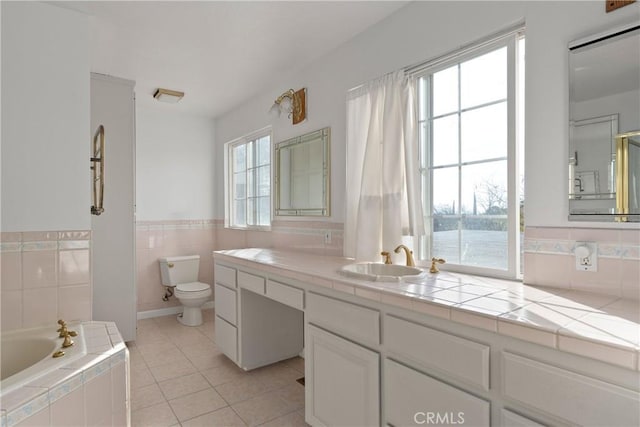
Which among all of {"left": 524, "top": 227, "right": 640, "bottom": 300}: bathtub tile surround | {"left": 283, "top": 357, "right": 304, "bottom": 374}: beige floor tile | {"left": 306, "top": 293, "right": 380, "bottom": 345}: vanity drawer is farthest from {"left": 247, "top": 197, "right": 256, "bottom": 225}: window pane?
{"left": 524, "top": 227, "right": 640, "bottom": 300}: bathtub tile surround

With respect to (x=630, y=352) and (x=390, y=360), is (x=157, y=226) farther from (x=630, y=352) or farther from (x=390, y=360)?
(x=630, y=352)

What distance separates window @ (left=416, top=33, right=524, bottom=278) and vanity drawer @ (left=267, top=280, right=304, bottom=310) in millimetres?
812

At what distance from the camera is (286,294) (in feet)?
6.94

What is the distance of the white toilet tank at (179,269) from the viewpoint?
13.5 feet

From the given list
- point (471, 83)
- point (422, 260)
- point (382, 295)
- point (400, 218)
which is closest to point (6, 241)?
point (382, 295)

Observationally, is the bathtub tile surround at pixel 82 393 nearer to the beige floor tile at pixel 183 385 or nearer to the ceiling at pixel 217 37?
the beige floor tile at pixel 183 385

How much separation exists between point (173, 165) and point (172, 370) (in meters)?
2.56

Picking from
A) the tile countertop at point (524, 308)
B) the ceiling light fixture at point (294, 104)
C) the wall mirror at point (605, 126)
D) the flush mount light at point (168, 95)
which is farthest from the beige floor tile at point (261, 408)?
the flush mount light at point (168, 95)

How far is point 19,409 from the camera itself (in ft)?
4.11

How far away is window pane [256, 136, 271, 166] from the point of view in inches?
149

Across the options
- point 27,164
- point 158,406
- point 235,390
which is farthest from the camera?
point 235,390

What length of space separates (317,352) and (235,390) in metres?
0.98

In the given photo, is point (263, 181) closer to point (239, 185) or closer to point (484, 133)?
point (239, 185)

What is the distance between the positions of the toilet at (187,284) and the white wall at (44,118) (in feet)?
5.78
